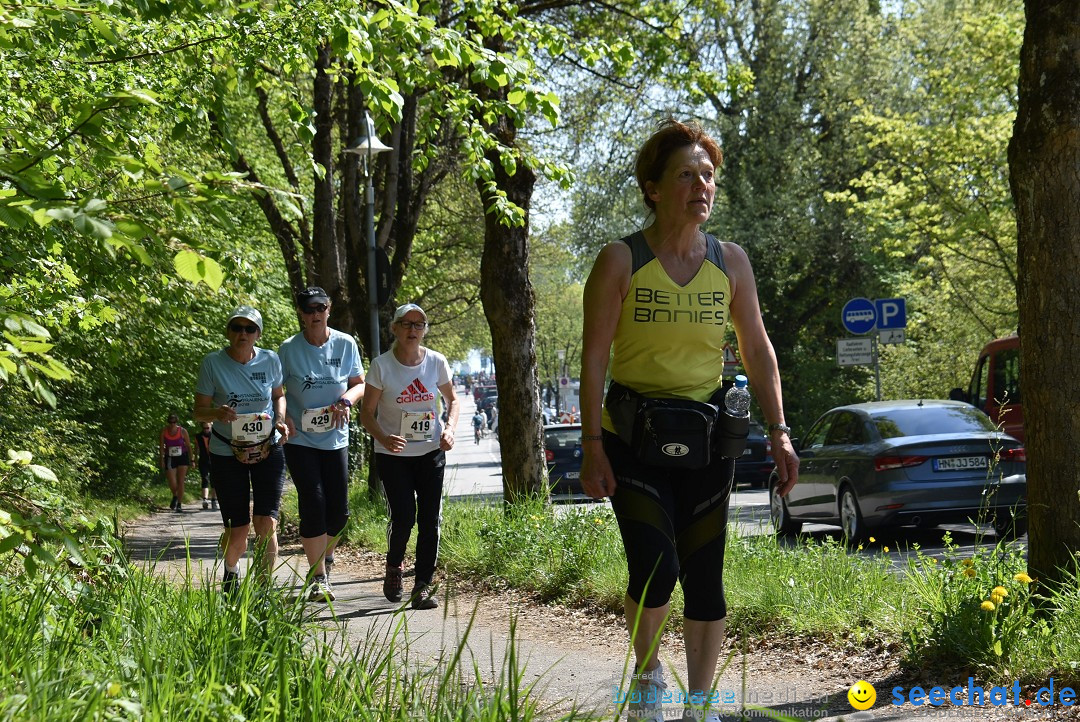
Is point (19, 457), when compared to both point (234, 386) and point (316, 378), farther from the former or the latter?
point (316, 378)

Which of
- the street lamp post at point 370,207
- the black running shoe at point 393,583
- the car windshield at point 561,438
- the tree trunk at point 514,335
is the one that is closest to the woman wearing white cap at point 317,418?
the black running shoe at point 393,583

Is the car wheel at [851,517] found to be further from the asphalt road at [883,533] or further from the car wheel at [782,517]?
the car wheel at [782,517]

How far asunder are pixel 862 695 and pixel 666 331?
1895 mm

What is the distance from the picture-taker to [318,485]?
321 inches

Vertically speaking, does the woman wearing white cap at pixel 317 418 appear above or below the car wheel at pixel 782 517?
above

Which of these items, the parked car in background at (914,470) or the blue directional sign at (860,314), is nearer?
the parked car in background at (914,470)

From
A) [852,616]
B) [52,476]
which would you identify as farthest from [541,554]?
[52,476]

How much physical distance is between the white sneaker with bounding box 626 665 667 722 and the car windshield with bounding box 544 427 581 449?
20.1 meters

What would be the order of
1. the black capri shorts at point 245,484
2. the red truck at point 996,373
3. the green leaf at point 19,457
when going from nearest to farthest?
the green leaf at point 19,457, the black capri shorts at point 245,484, the red truck at point 996,373

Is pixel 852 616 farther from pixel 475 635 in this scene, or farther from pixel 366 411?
pixel 366 411

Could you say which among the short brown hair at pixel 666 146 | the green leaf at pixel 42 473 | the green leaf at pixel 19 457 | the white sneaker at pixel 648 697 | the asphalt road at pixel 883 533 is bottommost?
the asphalt road at pixel 883 533

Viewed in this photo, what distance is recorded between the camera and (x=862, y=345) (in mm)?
19656

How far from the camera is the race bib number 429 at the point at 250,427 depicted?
25.0 feet

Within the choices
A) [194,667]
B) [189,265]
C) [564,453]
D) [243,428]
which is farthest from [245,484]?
[564,453]
